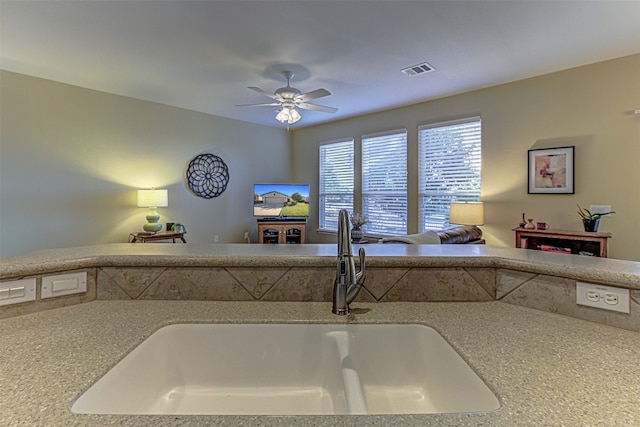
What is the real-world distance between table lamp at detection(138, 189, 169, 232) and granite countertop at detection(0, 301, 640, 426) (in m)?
3.71

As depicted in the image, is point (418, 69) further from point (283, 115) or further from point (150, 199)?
point (150, 199)

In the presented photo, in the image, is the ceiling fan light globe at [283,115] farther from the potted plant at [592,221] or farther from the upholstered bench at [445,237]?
the potted plant at [592,221]

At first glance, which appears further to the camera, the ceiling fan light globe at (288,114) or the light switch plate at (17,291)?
the ceiling fan light globe at (288,114)

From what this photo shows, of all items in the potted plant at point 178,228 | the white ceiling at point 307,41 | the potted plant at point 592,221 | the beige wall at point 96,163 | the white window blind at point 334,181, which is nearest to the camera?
the white ceiling at point 307,41

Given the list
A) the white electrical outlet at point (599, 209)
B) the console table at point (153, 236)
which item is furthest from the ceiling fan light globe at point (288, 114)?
the white electrical outlet at point (599, 209)

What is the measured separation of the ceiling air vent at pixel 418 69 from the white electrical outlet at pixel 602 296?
3003 mm

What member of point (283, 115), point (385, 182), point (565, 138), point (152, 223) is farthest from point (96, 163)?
point (565, 138)

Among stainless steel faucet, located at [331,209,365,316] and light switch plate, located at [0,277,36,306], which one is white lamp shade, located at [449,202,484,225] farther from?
light switch plate, located at [0,277,36,306]

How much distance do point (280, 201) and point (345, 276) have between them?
497cm

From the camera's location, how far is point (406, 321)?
956 millimetres

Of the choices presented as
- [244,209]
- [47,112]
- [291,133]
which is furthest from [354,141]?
[47,112]

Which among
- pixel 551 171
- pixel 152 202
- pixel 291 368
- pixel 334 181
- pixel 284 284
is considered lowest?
pixel 291 368

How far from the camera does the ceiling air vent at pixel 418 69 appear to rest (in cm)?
340

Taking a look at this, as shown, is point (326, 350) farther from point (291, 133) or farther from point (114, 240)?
point (291, 133)
